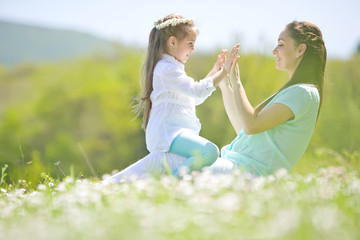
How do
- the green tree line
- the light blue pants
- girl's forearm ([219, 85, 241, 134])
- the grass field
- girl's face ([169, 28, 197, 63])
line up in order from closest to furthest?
the grass field → the light blue pants → girl's face ([169, 28, 197, 63]) → girl's forearm ([219, 85, 241, 134]) → the green tree line

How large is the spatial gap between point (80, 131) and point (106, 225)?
65.2 feet

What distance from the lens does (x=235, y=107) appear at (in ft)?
10.9

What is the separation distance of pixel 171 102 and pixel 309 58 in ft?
3.77

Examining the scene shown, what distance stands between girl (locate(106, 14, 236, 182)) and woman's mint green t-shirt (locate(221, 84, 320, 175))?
358 mm

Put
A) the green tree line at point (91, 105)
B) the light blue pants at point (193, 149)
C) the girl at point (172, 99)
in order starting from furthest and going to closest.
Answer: the green tree line at point (91, 105), the girl at point (172, 99), the light blue pants at point (193, 149)

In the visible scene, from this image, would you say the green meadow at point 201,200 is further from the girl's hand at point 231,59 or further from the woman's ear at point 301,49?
the girl's hand at point 231,59

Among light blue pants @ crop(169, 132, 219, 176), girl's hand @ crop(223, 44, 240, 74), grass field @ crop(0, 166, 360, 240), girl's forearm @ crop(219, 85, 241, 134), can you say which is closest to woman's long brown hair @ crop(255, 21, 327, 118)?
girl's hand @ crop(223, 44, 240, 74)

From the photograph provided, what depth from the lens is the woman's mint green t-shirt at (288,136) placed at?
3.22 m

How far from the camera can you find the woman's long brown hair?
3.38 meters

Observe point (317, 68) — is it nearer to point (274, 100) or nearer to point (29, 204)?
point (274, 100)

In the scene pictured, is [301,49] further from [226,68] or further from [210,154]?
[210,154]

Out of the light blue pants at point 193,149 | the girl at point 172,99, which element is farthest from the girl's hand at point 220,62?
the light blue pants at point 193,149

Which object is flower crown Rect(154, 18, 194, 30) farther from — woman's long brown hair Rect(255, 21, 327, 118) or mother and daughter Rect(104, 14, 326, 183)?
woman's long brown hair Rect(255, 21, 327, 118)

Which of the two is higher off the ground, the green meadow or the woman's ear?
the woman's ear
